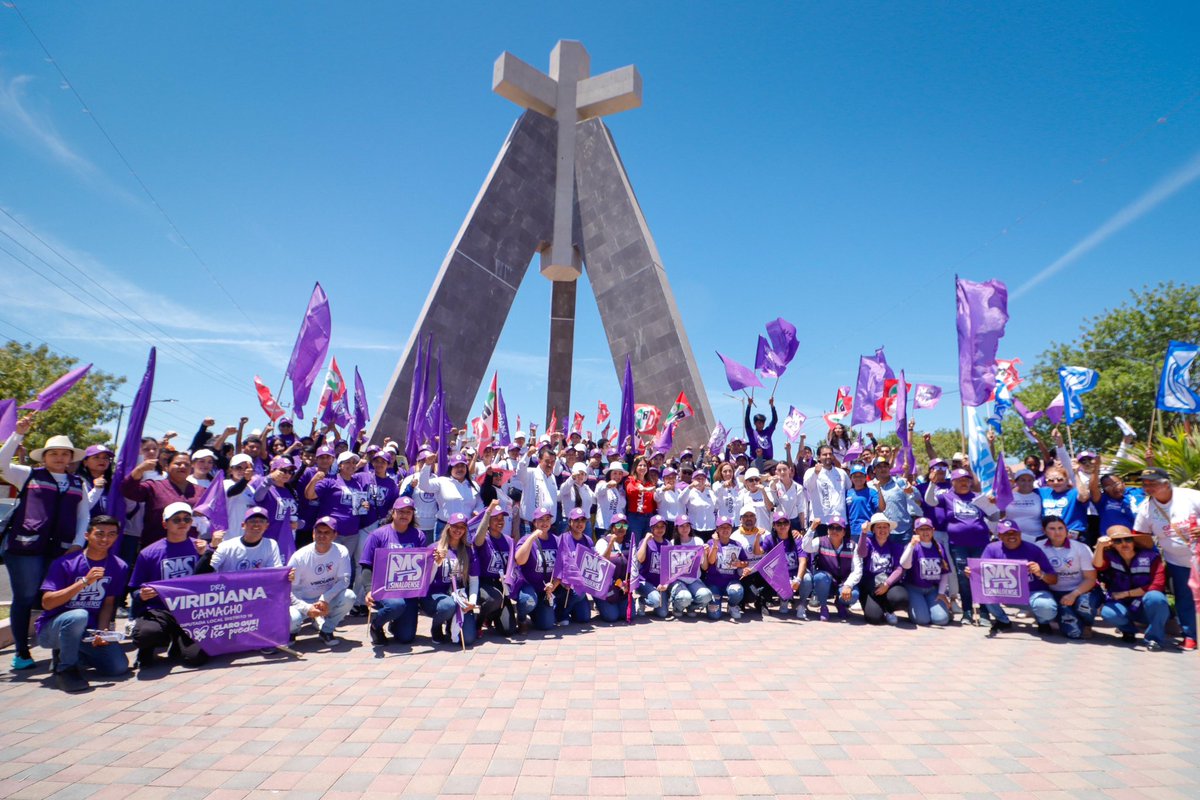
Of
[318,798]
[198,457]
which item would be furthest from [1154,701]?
[198,457]

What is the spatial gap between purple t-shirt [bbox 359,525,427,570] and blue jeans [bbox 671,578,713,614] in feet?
10.8

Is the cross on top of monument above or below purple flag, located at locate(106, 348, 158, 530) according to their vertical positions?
above

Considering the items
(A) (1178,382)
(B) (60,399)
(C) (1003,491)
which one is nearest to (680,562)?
(C) (1003,491)

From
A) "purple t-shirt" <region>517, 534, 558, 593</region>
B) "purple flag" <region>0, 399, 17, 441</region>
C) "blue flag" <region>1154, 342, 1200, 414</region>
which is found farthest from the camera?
"blue flag" <region>1154, 342, 1200, 414</region>

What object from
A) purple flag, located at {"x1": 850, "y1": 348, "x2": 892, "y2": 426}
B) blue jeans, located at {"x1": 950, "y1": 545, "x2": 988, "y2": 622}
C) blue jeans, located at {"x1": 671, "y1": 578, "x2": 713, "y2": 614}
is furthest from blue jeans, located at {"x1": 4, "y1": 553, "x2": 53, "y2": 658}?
purple flag, located at {"x1": 850, "y1": 348, "x2": 892, "y2": 426}

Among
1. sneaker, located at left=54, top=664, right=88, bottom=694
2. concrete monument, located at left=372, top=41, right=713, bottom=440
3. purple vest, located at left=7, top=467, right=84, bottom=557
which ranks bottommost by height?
sneaker, located at left=54, top=664, right=88, bottom=694

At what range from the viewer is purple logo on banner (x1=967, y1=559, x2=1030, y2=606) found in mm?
7094

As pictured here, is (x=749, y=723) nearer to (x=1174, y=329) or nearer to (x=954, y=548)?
(x=954, y=548)

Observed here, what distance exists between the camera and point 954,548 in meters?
8.05

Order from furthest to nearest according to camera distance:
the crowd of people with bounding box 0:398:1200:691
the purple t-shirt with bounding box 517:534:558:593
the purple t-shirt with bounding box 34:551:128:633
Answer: the purple t-shirt with bounding box 517:534:558:593
the crowd of people with bounding box 0:398:1200:691
the purple t-shirt with bounding box 34:551:128:633

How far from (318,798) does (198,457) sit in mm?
4984

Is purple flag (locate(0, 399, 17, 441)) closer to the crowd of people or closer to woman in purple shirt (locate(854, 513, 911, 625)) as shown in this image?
the crowd of people

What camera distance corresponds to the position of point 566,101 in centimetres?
2275

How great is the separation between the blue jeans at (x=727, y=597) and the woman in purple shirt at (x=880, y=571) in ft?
5.03
